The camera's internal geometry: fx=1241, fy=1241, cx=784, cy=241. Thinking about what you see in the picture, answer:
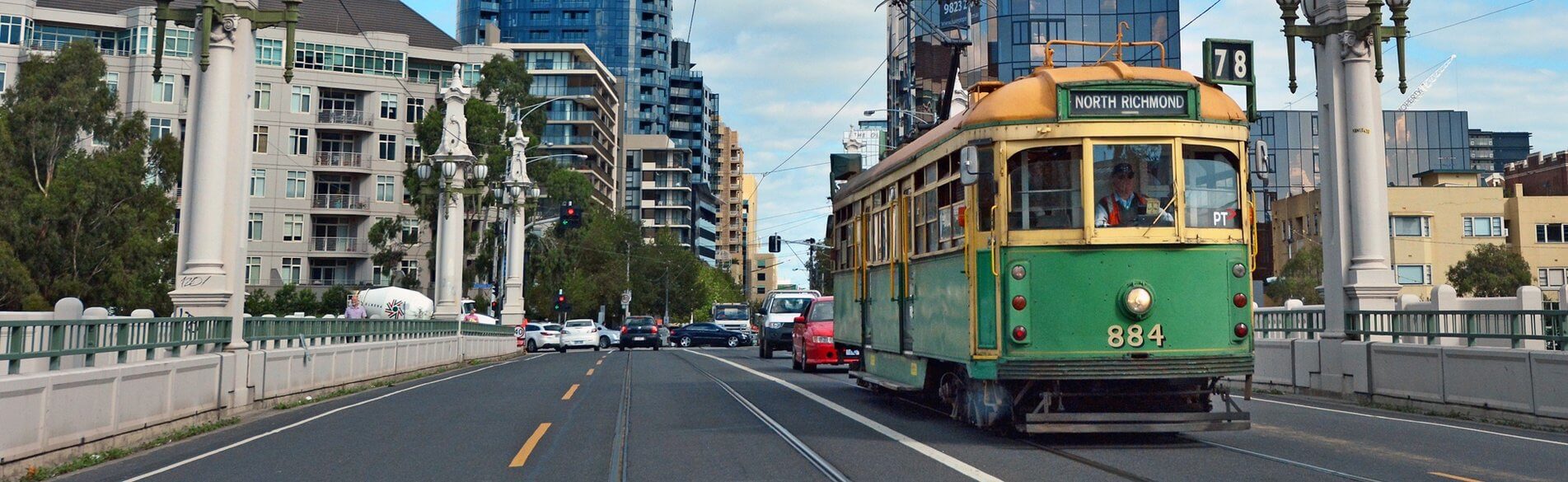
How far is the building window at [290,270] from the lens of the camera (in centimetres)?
6975

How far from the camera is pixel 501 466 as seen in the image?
9.78m

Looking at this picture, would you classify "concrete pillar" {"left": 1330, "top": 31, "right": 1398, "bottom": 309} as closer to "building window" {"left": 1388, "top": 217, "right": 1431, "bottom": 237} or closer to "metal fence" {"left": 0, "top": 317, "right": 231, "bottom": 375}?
"metal fence" {"left": 0, "top": 317, "right": 231, "bottom": 375}

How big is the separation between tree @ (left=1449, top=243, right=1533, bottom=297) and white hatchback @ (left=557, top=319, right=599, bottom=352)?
1706 inches

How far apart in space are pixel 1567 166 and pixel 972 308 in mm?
85576

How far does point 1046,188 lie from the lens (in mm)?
10742

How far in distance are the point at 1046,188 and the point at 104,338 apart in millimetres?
8690

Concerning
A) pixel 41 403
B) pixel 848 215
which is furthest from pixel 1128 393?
pixel 41 403

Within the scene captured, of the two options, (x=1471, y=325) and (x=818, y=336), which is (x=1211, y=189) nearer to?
(x=1471, y=325)

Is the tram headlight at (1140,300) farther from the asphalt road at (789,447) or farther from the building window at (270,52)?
the building window at (270,52)

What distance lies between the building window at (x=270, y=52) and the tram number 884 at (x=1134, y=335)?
65.2 m

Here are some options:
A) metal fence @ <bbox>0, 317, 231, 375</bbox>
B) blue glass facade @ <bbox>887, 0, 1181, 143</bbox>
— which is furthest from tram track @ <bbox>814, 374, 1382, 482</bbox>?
blue glass facade @ <bbox>887, 0, 1181, 143</bbox>

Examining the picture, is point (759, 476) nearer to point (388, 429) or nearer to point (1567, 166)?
point (388, 429)

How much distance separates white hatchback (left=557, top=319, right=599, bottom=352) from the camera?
52.2 meters

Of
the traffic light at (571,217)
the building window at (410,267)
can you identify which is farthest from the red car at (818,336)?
the building window at (410,267)
